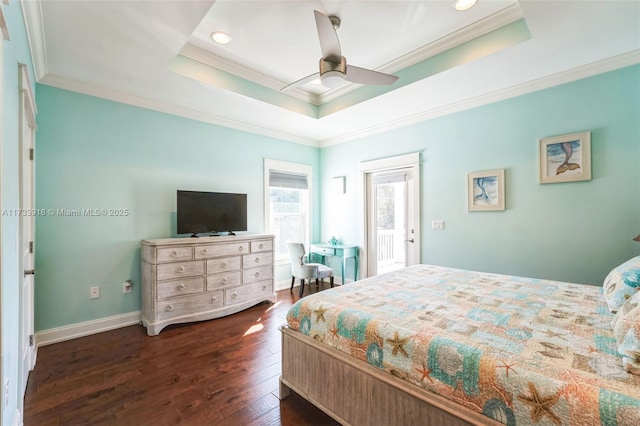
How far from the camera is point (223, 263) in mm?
3402

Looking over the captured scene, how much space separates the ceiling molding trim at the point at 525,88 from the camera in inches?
97.4

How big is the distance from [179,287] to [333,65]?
8.94 feet


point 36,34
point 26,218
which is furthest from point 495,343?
point 36,34

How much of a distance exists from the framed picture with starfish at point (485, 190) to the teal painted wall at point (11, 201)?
381 centimetres

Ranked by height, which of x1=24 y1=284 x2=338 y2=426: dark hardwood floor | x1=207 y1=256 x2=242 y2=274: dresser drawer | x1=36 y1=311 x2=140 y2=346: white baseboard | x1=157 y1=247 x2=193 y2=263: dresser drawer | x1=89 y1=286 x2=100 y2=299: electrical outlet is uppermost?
x1=157 y1=247 x2=193 y2=263: dresser drawer

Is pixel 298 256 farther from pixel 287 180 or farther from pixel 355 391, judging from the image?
pixel 355 391

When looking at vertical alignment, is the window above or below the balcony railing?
above

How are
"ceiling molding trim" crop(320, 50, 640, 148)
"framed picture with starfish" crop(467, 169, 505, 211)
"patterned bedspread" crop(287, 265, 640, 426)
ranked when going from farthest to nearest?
"framed picture with starfish" crop(467, 169, 505, 211)
"ceiling molding trim" crop(320, 50, 640, 148)
"patterned bedspread" crop(287, 265, 640, 426)

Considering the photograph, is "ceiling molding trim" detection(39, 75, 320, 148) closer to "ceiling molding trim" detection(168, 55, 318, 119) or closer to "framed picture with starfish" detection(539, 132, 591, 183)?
"ceiling molding trim" detection(168, 55, 318, 119)

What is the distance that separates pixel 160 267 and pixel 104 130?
63.5 inches

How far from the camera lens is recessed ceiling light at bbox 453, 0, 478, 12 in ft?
6.90

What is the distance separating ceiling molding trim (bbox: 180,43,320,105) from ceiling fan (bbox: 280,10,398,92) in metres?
0.97

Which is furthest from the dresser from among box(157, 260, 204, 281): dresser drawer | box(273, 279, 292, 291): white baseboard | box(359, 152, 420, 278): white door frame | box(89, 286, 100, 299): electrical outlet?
box(359, 152, 420, 278): white door frame

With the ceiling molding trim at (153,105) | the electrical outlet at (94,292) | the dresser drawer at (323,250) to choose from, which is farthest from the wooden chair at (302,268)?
the electrical outlet at (94,292)
